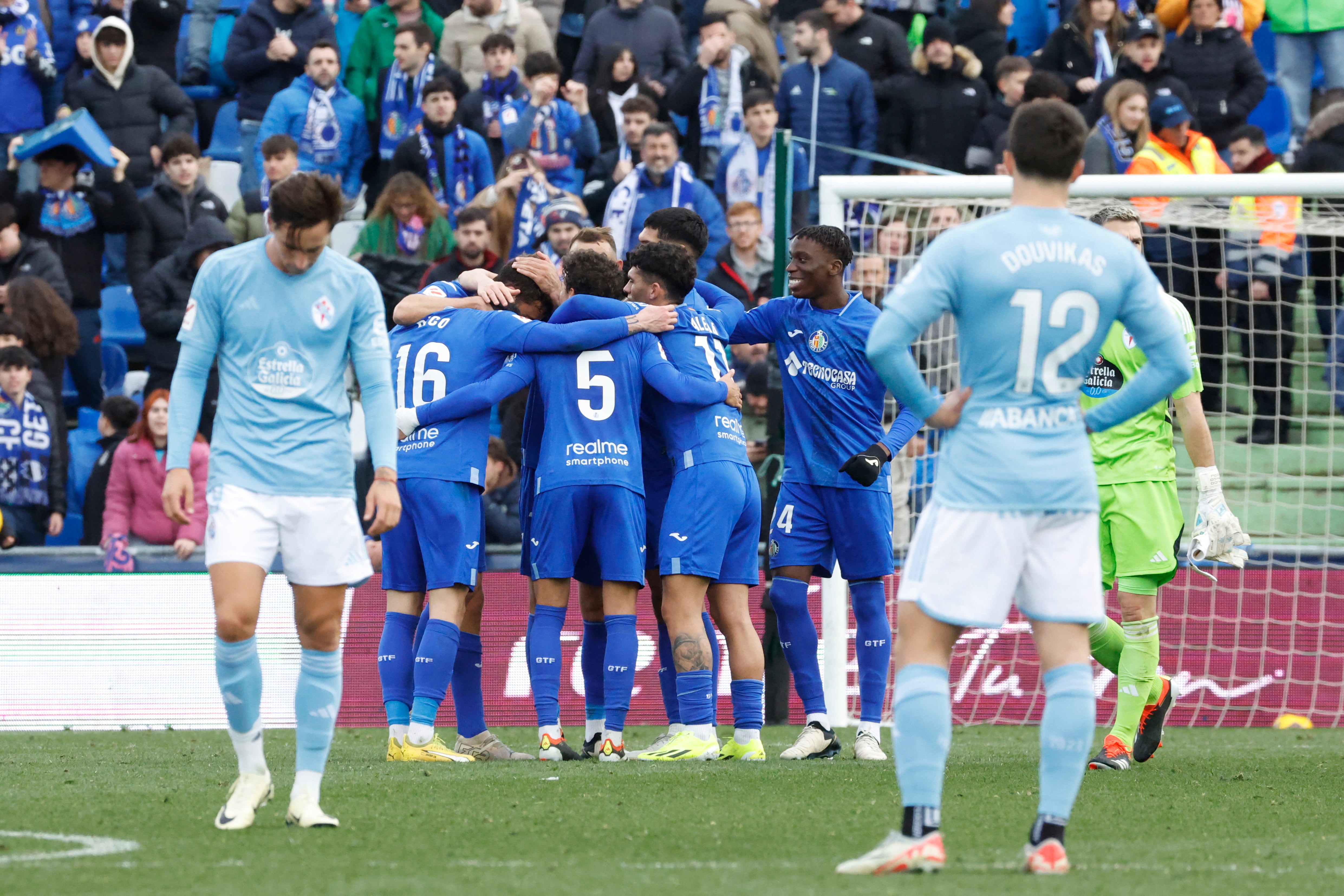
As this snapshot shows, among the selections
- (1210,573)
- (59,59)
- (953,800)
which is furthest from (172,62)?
(953,800)

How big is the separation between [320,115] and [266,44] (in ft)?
4.32

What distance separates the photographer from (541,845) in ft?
17.3

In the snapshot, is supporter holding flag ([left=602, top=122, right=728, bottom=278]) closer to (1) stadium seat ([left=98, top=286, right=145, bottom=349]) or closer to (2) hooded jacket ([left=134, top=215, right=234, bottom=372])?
(2) hooded jacket ([left=134, top=215, right=234, bottom=372])

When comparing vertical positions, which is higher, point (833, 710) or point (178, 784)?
point (178, 784)

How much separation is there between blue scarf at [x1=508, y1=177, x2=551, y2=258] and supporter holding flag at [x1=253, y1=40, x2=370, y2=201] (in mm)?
2034

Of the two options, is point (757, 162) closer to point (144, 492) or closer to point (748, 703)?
point (144, 492)

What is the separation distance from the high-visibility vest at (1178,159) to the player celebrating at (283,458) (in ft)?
29.1

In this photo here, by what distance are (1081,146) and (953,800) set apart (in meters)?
2.81

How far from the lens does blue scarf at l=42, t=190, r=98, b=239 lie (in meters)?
14.4

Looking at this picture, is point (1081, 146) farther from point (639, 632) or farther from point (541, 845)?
point (639, 632)

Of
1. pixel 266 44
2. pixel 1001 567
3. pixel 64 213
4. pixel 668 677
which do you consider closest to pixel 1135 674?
pixel 668 677

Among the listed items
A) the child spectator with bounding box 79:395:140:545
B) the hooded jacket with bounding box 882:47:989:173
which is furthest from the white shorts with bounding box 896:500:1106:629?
the hooded jacket with bounding box 882:47:989:173

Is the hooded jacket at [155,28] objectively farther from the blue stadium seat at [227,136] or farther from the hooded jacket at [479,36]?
the hooded jacket at [479,36]

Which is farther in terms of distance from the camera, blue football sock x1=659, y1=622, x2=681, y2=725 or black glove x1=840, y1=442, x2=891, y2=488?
blue football sock x1=659, y1=622, x2=681, y2=725
